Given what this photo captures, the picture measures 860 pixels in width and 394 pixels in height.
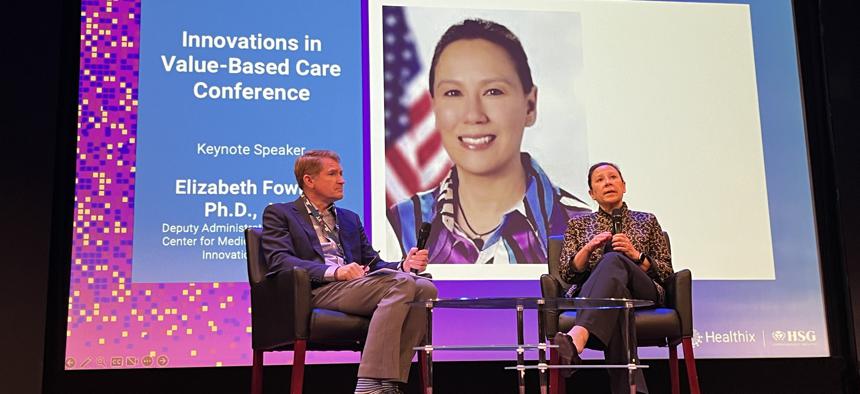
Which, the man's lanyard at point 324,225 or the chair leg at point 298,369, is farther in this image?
the man's lanyard at point 324,225

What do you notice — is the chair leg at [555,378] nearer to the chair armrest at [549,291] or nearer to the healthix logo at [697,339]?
the chair armrest at [549,291]

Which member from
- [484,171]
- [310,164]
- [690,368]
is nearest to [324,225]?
[310,164]

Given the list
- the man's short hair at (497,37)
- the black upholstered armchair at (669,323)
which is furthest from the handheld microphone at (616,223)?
the man's short hair at (497,37)

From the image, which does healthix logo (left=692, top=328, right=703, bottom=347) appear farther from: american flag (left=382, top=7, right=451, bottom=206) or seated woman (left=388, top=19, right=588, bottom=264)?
american flag (left=382, top=7, right=451, bottom=206)

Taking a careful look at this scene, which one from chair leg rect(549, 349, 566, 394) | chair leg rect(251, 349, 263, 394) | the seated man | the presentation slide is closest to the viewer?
the seated man

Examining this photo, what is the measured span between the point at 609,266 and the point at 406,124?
4.55 ft

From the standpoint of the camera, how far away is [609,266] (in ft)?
12.4

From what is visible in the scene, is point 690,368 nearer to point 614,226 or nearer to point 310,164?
point 614,226

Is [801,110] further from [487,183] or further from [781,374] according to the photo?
[487,183]

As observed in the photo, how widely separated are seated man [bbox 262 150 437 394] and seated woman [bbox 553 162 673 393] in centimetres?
59

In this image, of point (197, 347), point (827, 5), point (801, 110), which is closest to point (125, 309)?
point (197, 347)

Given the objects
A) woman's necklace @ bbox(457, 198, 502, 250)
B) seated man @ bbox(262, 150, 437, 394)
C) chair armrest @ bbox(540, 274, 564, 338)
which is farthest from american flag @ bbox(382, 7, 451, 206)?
chair armrest @ bbox(540, 274, 564, 338)

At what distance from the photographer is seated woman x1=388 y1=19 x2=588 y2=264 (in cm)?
471

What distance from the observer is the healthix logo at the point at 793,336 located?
15.9 ft
